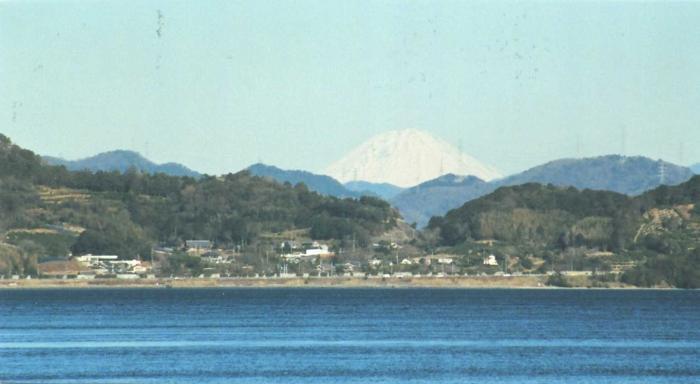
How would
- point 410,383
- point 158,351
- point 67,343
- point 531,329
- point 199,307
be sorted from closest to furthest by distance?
point 410,383 → point 158,351 → point 67,343 → point 531,329 → point 199,307

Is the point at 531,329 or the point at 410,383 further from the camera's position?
the point at 531,329

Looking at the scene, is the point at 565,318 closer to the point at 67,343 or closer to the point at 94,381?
the point at 67,343

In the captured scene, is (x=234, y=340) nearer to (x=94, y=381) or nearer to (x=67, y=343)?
(x=67, y=343)

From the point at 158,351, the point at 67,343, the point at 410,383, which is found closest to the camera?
the point at 410,383

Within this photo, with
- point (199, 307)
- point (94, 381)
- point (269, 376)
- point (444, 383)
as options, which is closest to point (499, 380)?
point (444, 383)

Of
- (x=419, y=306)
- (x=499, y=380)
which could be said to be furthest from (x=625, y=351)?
(x=419, y=306)

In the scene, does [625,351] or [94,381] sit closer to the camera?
[94,381]
